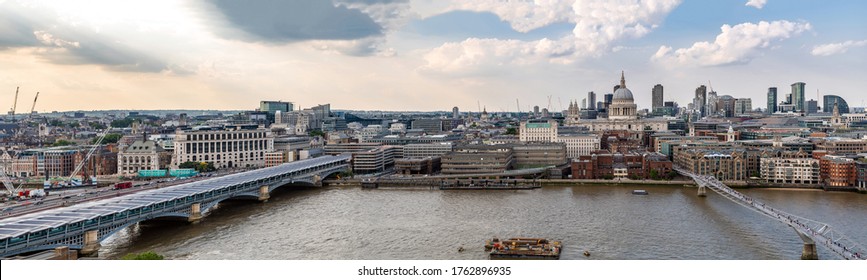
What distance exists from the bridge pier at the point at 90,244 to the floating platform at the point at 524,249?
4.58 m

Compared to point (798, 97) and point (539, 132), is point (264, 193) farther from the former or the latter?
point (798, 97)

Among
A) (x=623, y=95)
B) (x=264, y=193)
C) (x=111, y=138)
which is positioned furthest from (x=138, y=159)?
(x=623, y=95)

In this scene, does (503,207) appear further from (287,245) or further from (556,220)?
(287,245)

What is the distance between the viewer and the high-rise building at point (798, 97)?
44122 millimetres

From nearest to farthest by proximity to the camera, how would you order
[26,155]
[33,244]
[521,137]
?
[33,244]
[26,155]
[521,137]

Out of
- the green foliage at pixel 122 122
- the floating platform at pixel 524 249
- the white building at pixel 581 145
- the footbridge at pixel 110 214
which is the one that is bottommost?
the floating platform at pixel 524 249

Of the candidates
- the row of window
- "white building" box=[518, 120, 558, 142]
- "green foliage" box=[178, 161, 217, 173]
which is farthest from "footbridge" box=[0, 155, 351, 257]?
A: "white building" box=[518, 120, 558, 142]

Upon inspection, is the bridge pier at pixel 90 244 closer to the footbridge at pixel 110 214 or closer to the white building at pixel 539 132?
the footbridge at pixel 110 214

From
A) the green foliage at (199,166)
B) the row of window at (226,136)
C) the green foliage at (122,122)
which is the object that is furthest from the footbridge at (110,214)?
the green foliage at (122,122)

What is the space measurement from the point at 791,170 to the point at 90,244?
48.4 feet

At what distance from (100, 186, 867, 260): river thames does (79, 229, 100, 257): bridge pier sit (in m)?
0.14
